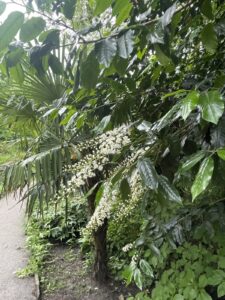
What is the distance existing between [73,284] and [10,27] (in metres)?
2.57

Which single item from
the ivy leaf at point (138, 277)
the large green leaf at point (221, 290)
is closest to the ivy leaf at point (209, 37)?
the ivy leaf at point (138, 277)

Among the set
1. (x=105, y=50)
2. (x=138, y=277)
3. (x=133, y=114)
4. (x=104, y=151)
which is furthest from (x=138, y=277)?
(x=105, y=50)

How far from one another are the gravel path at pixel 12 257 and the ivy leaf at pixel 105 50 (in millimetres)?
1686

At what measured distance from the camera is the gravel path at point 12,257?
108 inches

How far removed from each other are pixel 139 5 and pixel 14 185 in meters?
1.33

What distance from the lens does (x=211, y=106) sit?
633 mm

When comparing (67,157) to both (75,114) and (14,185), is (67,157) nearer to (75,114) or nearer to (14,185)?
(14,185)

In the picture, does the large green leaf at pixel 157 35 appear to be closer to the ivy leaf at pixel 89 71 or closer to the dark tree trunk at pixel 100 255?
the ivy leaf at pixel 89 71

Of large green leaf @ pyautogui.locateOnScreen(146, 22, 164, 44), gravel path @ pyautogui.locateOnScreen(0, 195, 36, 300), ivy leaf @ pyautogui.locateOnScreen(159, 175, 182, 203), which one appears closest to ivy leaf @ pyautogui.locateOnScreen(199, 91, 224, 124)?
large green leaf @ pyautogui.locateOnScreen(146, 22, 164, 44)

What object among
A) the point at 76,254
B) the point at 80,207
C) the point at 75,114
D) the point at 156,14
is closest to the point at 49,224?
the point at 80,207

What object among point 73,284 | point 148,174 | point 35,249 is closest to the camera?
point 148,174

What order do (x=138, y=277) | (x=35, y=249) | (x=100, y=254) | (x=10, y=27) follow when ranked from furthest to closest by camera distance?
1. (x=35, y=249)
2. (x=100, y=254)
3. (x=138, y=277)
4. (x=10, y=27)

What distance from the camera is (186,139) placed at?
1.04 m

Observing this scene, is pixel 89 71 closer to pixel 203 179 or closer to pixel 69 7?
pixel 69 7
